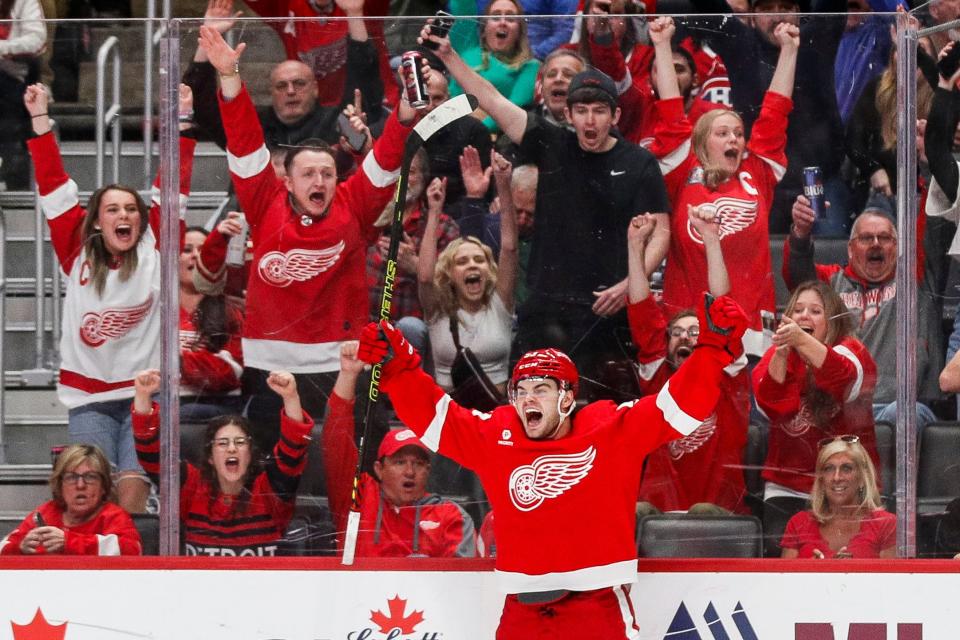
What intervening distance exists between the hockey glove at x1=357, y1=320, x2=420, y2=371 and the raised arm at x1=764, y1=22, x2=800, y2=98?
1111 mm

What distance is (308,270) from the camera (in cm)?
382

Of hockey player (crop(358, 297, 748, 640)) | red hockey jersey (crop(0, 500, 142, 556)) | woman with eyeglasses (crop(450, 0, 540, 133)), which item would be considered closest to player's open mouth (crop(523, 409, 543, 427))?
hockey player (crop(358, 297, 748, 640))

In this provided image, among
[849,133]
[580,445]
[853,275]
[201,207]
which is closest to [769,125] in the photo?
[849,133]

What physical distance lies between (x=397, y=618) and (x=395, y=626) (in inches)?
0.8

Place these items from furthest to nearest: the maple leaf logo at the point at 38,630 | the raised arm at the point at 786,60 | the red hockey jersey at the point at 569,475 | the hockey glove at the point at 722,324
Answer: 1. the maple leaf logo at the point at 38,630
2. the raised arm at the point at 786,60
3. the red hockey jersey at the point at 569,475
4. the hockey glove at the point at 722,324

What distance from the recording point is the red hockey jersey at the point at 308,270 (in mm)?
3795

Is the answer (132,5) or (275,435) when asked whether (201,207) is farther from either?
(132,5)

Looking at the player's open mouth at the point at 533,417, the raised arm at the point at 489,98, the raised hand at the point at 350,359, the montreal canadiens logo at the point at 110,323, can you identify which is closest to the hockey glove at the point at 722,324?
the player's open mouth at the point at 533,417

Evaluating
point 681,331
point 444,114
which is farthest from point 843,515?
point 444,114

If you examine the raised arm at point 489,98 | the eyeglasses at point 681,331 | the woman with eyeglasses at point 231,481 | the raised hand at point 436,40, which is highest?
the raised hand at point 436,40

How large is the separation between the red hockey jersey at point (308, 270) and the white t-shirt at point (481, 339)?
0.20 m

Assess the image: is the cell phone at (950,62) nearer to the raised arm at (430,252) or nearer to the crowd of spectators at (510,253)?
the crowd of spectators at (510,253)

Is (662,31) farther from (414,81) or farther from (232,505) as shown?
(232,505)

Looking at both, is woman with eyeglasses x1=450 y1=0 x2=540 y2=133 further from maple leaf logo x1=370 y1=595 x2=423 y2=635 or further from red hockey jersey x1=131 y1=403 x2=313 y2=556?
maple leaf logo x1=370 y1=595 x2=423 y2=635
